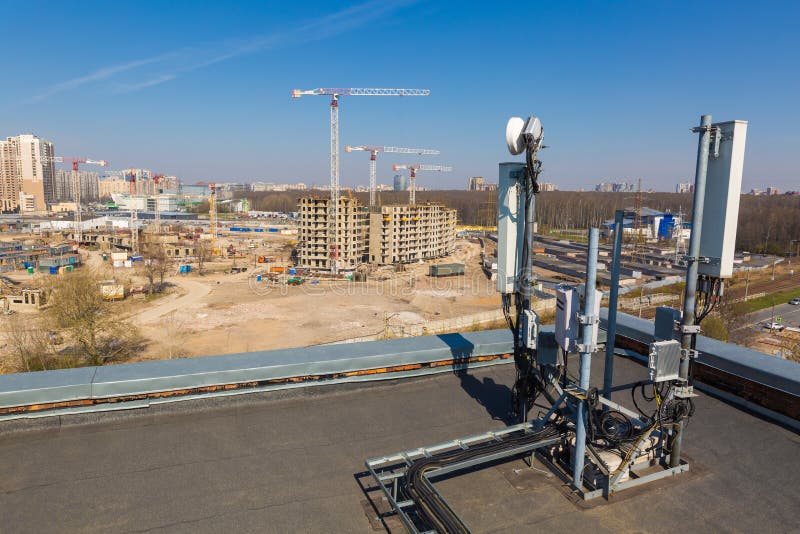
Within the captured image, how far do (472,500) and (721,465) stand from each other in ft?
4.49

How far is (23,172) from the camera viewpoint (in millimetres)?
96375

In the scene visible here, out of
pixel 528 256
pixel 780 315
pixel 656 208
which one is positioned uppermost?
A: pixel 528 256

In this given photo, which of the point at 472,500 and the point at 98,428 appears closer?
the point at 472,500

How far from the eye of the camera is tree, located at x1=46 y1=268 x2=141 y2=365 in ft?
49.8

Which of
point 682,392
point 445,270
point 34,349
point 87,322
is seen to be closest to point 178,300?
point 34,349

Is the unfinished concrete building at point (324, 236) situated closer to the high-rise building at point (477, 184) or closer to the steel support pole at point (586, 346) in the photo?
the steel support pole at point (586, 346)

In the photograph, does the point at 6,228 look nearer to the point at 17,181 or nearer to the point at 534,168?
the point at 17,181

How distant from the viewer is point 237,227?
75562 mm

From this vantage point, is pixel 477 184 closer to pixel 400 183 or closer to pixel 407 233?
pixel 400 183

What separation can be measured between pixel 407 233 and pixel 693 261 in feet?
139

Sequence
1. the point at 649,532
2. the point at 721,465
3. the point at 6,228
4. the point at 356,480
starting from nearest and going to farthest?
the point at 649,532 → the point at 356,480 → the point at 721,465 → the point at 6,228

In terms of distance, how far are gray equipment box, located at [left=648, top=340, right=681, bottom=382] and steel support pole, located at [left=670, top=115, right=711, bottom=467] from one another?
0.18ft

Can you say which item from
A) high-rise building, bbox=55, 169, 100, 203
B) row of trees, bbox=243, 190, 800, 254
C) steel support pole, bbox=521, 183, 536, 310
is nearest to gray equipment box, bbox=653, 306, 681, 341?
steel support pole, bbox=521, 183, 536, 310

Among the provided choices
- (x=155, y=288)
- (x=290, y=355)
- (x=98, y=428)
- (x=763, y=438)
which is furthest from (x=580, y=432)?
(x=155, y=288)
